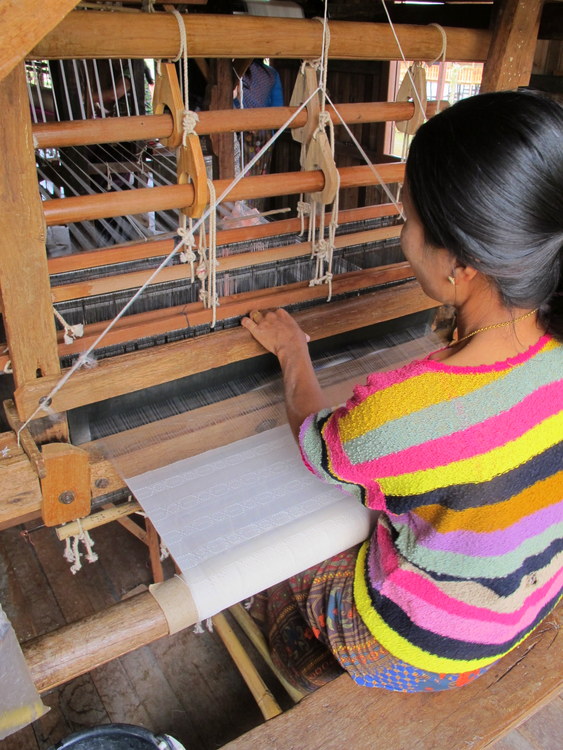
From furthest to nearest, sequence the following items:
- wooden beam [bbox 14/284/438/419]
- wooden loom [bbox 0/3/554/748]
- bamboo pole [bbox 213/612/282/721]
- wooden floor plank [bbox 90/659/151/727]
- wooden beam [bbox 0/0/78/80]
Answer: wooden floor plank [bbox 90/659/151/727], bamboo pole [bbox 213/612/282/721], wooden beam [bbox 14/284/438/419], wooden loom [bbox 0/3/554/748], wooden beam [bbox 0/0/78/80]

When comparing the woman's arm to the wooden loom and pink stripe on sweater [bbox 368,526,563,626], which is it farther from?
pink stripe on sweater [bbox 368,526,563,626]

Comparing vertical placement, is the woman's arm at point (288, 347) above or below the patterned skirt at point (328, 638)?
above

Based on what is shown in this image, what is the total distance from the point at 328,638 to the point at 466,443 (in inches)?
24.3

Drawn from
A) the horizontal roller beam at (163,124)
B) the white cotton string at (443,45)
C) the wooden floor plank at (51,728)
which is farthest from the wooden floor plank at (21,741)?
the white cotton string at (443,45)

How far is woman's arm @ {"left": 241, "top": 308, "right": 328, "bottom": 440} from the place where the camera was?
1.42 m

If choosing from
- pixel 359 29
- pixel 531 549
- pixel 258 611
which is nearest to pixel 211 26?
pixel 359 29

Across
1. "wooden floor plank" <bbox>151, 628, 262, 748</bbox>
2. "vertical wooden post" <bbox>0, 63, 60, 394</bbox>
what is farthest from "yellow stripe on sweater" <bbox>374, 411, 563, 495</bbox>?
"wooden floor plank" <bbox>151, 628, 262, 748</bbox>

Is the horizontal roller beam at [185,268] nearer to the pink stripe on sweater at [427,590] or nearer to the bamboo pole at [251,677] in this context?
the pink stripe on sweater at [427,590]

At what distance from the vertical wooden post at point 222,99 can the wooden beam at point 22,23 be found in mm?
2877

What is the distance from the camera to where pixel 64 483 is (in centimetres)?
128

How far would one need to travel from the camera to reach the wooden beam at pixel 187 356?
1295 millimetres

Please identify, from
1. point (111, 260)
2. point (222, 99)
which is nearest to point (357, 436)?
point (111, 260)

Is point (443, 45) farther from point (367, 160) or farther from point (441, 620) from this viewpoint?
point (441, 620)

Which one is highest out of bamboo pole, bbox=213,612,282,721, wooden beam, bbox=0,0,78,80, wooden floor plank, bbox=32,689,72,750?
wooden beam, bbox=0,0,78,80
